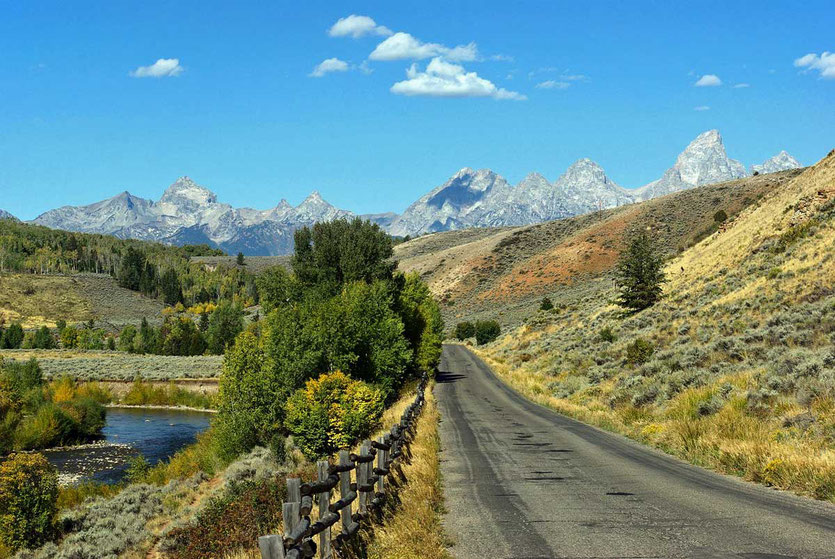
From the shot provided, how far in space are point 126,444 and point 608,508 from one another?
5487 centimetres

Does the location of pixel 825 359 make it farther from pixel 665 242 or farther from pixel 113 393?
pixel 665 242

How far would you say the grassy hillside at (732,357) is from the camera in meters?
16.2

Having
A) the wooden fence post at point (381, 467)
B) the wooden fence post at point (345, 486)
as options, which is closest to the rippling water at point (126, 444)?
the wooden fence post at point (381, 467)

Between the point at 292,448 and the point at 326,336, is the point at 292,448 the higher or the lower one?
the lower one

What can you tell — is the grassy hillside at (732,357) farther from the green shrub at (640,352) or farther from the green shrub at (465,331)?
the green shrub at (465,331)

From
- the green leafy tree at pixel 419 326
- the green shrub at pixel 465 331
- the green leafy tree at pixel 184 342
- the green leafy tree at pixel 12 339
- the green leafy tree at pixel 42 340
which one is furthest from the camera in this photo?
the green leafy tree at pixel 42 340

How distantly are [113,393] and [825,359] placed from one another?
285 feet

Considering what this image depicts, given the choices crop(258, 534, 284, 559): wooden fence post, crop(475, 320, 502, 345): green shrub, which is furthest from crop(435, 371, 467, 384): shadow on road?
crop(258, 534, 284, 559): wooden fence post

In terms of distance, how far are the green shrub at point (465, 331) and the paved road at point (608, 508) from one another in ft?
280

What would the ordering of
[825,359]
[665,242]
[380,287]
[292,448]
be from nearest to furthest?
[825,359] < [292,448] < [380,287] < [665,242]

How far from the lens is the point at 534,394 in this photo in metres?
40.3

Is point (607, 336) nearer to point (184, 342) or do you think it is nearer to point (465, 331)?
point (465, 331)

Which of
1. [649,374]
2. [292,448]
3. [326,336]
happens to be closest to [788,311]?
[649,374]

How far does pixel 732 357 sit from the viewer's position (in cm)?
2712
